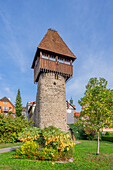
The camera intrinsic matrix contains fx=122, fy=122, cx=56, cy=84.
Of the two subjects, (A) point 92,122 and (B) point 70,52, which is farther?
(B) point 70,52

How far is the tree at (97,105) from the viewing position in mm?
8852

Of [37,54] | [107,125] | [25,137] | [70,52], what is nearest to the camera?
[25,137]

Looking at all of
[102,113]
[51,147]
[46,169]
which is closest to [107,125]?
[102,113]

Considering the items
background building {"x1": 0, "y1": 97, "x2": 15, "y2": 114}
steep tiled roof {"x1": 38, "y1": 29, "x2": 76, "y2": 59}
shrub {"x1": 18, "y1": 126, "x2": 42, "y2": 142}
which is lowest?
shrub {"x1": 18, "y1": 126, "x2": 42, "y2": 142}

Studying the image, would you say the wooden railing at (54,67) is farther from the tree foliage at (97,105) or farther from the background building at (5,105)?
the background building at (5,105)

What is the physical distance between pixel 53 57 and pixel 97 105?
11.4 m

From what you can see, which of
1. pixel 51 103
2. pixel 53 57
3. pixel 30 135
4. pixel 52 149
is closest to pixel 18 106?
pixel 51 103

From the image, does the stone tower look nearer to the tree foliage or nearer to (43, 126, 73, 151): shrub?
the tree foliage

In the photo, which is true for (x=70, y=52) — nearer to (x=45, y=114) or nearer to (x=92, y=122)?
(x=45, y=114)

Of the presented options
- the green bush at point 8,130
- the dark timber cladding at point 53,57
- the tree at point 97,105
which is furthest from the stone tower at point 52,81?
the tree at point 97,105

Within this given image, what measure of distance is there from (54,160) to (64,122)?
34.8 ft

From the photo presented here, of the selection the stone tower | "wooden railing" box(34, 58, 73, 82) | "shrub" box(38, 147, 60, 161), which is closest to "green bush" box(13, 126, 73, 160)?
"shrub" box(38, 147, 60, 161)

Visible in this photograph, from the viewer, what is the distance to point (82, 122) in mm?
9859

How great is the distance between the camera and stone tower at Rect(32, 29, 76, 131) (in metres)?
16.6
